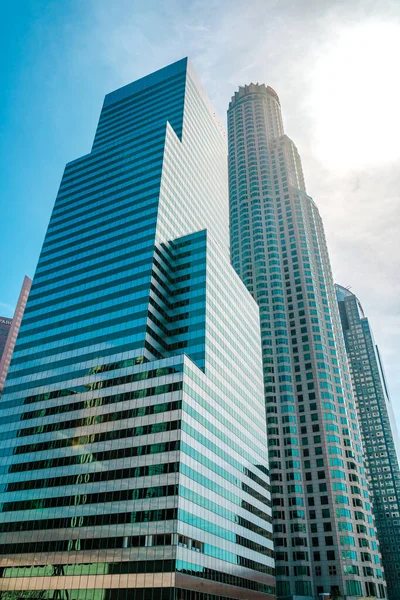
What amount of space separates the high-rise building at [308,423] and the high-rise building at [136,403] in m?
24.0

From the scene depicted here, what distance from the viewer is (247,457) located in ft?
359

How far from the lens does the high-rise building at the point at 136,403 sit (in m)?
77.4

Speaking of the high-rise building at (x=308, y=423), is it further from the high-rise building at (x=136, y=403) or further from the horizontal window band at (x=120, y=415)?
the horizontal window band at (x=120, y=415)

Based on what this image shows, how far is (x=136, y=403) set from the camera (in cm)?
8850

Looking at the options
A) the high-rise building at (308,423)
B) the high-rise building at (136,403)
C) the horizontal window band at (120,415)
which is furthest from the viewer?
the high-rise building at (308,423)

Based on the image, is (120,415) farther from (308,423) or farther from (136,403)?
(308,423)

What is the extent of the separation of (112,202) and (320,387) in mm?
83831

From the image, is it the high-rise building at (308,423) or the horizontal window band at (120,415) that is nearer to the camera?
the horizontal window band at (120,415)

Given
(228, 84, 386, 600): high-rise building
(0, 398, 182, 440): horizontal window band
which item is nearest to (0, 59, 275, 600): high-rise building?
(0, 398, 182, 440): horizontal window band

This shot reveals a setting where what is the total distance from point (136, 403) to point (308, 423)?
76.5 metres

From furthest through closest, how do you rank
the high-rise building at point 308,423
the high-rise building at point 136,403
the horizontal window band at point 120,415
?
the high-rise building at point 308,423 → the horizontal window band at point 120,415 → the high-rise building at point 136,403

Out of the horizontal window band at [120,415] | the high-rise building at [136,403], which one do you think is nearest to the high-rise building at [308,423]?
the high-rise building at [136,403]

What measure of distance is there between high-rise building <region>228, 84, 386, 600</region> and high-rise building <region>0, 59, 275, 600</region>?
78.8 ft

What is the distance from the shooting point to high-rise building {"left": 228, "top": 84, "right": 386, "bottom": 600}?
126 metres
